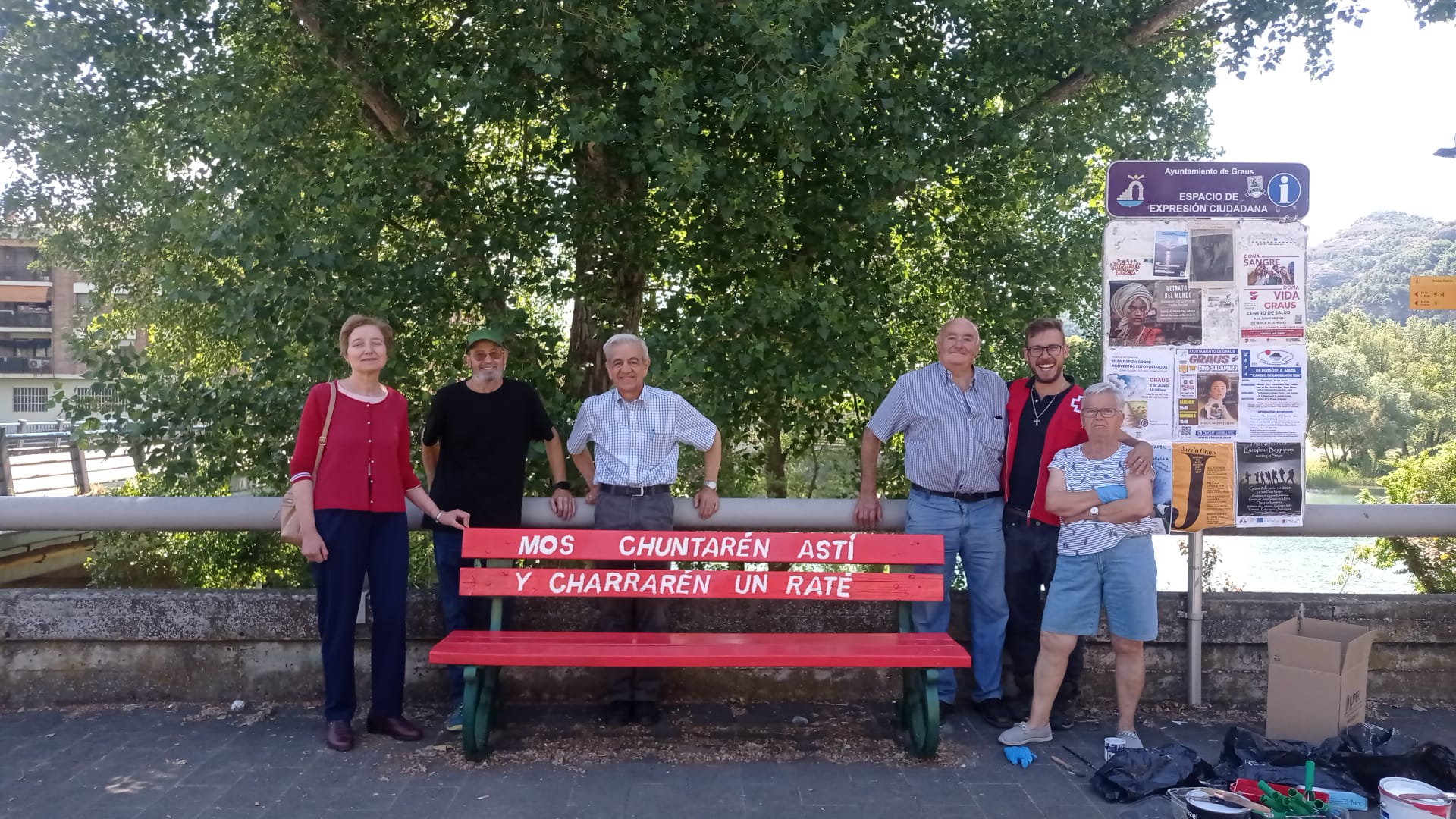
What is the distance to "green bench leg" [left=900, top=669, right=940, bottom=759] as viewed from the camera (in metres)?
4.21

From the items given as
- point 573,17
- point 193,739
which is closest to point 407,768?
point 193,739

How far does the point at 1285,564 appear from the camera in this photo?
39.0 m

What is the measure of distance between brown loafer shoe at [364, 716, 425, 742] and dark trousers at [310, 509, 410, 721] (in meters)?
0.02

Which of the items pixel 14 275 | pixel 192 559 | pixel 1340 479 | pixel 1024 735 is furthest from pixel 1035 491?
pixel 14 275

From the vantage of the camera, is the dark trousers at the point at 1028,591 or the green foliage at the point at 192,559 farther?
the green foliage at the point at 192,559

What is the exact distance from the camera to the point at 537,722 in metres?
4.70

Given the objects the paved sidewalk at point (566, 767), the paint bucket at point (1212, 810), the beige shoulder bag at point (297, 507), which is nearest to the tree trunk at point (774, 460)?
the paved sidewalk at point (566, 767)

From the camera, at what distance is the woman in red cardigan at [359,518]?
4.32 metres

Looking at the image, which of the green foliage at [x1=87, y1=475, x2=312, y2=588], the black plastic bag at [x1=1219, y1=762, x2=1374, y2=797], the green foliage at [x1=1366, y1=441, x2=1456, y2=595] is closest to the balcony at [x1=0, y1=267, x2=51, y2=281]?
the green foliage at [x1=87, y1=475, x2=312, y2=588]

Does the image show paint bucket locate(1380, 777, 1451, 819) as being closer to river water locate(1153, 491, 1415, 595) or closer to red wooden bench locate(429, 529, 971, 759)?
red wooden bench locate(429, 529, 971, 759)

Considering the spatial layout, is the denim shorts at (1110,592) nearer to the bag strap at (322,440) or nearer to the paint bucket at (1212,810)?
the paint bucket at (1212,810)

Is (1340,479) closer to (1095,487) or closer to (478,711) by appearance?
(1095,487)

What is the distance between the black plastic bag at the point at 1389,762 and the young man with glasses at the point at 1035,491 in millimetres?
1056

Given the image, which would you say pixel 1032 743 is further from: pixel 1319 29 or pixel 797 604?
pixel 1319 29
